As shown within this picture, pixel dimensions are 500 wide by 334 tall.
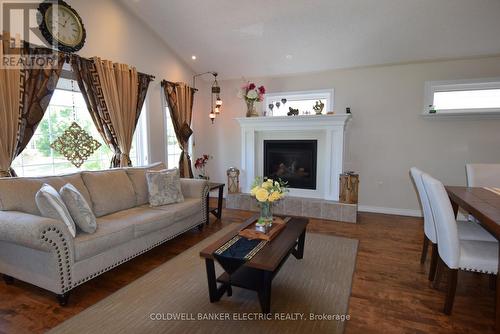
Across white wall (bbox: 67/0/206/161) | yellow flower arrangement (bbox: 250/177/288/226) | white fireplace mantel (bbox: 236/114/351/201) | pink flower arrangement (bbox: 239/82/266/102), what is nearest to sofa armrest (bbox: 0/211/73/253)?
yellow flower arrangement (bbox: 250/177/288/226)

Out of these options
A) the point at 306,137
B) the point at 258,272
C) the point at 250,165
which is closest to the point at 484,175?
the point at 306,137

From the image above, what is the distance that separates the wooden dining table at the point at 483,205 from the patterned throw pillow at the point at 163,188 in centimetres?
301

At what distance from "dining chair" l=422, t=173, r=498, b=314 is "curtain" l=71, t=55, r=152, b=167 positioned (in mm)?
3665

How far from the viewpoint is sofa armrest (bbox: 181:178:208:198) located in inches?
151

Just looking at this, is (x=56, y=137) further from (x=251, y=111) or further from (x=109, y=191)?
(x=251, y=111)

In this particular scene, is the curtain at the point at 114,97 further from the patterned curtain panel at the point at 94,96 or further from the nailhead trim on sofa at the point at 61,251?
the nailhead trim on sofa at the point at 61,251

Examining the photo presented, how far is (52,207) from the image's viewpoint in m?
2.20

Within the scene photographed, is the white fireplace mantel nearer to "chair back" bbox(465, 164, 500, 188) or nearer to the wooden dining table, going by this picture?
"chair back" bbox(465, 164, 500, 188)

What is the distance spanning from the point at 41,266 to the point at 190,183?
1.99m

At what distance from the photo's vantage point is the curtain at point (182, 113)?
15.6 ft

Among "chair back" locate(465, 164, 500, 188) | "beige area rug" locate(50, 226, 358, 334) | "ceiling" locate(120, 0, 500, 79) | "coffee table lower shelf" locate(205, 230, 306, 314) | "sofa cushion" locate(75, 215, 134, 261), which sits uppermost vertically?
"ceiling" locate(120, 0, 500, 79)

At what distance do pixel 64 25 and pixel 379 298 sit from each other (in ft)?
14.1

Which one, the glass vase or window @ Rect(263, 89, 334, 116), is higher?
window @ Rect(263, 89, 334, 116)

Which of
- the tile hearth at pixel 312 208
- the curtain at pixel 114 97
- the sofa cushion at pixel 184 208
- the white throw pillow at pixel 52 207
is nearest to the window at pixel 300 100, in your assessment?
the tile hearth at pixel 312 208
